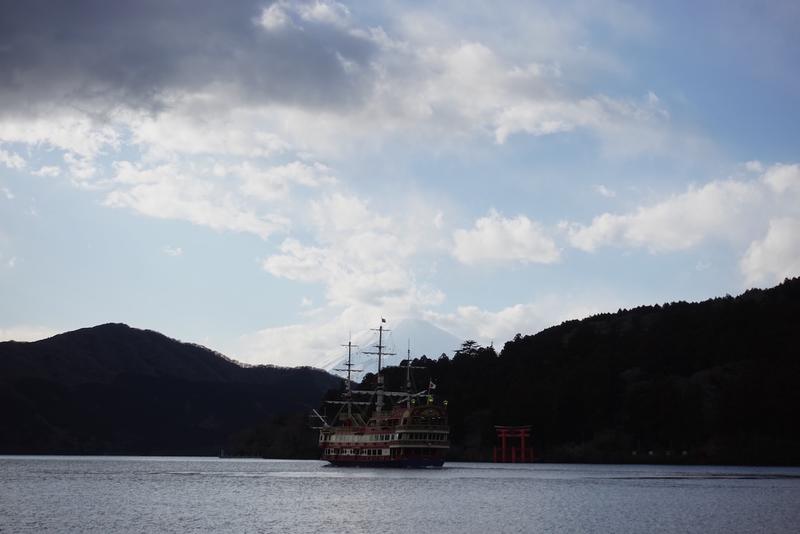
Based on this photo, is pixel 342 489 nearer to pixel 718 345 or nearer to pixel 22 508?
pixel 22 508

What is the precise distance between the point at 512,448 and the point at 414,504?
105813mm

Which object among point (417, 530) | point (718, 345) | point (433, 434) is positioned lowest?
point (417, 530)

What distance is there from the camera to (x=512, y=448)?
184m

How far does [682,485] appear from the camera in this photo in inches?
4023

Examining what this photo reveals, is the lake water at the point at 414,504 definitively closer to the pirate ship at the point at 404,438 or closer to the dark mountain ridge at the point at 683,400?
the pirate ship at the point at 404,438

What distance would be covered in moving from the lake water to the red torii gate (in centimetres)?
5627

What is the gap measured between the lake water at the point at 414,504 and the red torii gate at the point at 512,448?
185 feet

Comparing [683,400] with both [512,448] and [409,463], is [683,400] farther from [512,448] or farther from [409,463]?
[409,463]

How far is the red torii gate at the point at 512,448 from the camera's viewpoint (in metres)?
178

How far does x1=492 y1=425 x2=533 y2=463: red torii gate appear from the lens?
178500 mm

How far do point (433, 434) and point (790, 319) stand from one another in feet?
277

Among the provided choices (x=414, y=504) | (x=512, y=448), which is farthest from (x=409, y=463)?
(x=414, y=504)

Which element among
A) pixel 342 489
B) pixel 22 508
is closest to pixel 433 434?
pixel 342 489

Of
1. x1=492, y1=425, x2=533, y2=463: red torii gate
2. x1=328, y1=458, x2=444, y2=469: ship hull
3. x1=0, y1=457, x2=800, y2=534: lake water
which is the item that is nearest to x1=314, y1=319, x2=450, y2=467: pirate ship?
x1=328, y1=458, x2=444, y2=469: ship hull
